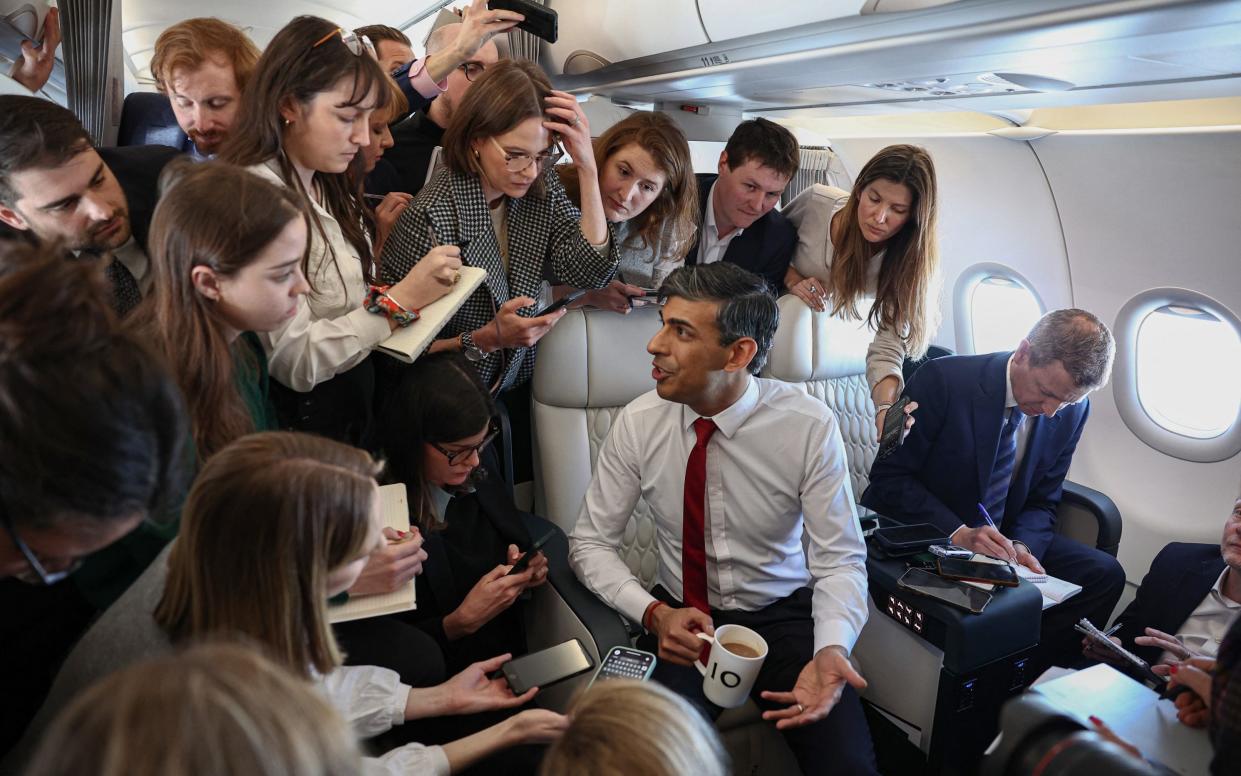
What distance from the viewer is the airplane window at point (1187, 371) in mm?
3371

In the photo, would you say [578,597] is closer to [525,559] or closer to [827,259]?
[525,559]

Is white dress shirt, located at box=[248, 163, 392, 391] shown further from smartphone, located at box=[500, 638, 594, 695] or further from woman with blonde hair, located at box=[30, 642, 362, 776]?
woman with blonde hair, located at box=[30, 642, 362, 776]

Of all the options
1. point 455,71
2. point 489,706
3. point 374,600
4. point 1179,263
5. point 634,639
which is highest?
point 455,71

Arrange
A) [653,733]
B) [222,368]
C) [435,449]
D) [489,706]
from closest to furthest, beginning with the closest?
1. [653,733]
2. [222,368]
3. [489,706]
4. [435,449]

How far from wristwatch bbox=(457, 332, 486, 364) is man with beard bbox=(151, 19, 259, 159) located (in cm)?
81

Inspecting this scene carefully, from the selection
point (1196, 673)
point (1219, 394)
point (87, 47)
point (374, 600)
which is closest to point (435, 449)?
point (374, 600)

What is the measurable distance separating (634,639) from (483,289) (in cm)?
115

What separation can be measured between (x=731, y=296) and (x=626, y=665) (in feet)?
3.25

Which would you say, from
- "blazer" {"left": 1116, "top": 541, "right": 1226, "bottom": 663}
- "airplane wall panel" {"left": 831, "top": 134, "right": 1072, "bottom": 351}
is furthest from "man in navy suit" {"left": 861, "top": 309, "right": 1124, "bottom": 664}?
"airplane wall panel" {"left": 831, "top": 134, "right": 1072, "bottom": 351}

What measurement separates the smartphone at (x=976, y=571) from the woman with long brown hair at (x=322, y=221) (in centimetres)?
160

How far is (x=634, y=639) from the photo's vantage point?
2326 millimetres

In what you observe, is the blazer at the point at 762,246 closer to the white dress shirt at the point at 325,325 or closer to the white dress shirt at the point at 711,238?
the white dress shirt at the point at 711,238

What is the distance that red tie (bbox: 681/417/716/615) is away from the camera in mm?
2143

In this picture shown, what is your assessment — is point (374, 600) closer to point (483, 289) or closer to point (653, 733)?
point (653, 733)
